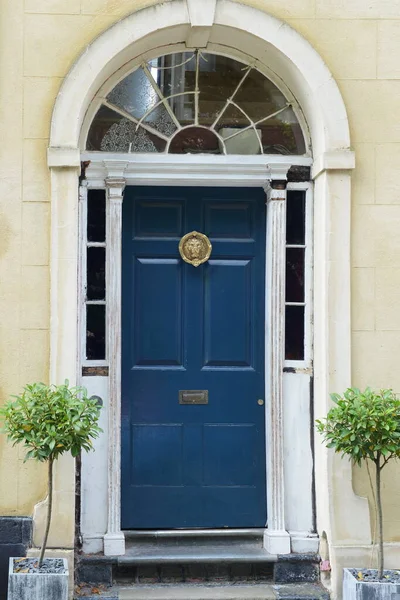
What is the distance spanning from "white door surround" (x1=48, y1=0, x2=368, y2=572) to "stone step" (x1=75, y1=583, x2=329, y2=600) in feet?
0.87

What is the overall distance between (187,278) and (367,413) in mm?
1715

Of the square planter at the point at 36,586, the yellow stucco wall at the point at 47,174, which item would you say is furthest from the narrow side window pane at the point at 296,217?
the square planter at the point at 36,586

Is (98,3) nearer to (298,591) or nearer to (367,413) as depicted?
(367,413)

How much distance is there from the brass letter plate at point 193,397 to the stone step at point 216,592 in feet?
4.13

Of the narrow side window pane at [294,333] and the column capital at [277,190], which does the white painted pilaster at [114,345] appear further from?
the narrow side window pane at [294,333]

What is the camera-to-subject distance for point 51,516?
5.68 meters

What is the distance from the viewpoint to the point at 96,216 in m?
6.13

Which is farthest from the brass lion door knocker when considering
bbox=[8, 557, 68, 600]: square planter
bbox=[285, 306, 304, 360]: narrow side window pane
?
bbox=[8, 557, 68, 600]: square planter

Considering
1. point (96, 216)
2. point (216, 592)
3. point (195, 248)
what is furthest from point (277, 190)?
point (216, 592)

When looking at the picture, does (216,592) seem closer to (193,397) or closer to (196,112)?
(193,397)

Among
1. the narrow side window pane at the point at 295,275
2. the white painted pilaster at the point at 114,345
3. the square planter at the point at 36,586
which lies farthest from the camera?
the narrow side window pane at the point at 295,275

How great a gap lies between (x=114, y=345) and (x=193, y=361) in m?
0.62

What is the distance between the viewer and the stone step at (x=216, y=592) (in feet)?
18.6

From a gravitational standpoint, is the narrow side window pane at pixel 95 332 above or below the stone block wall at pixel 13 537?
above
